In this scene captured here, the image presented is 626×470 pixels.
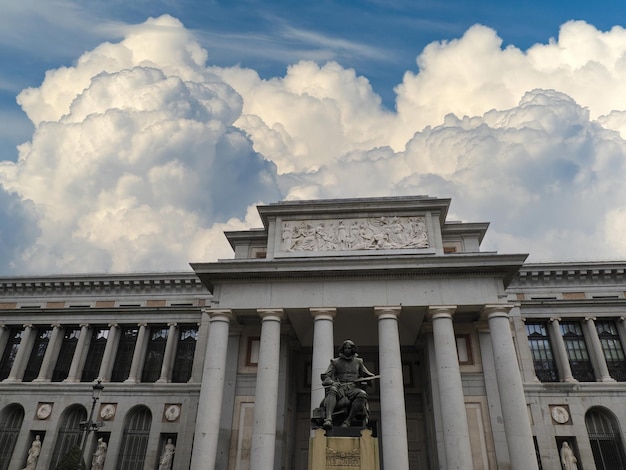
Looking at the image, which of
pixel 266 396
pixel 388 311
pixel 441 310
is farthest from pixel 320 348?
pixel 441 310

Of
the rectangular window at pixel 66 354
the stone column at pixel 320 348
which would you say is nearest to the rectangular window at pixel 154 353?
the rectangular window at pixel 66 354

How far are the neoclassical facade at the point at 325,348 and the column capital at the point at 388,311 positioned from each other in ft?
0.63

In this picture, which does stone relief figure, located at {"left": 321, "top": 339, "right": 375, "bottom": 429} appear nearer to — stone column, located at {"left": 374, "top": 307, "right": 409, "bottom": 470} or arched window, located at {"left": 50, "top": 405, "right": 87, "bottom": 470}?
stone column, located at {"left": 374, "top": 307, "right": 409, "bottom": 470}

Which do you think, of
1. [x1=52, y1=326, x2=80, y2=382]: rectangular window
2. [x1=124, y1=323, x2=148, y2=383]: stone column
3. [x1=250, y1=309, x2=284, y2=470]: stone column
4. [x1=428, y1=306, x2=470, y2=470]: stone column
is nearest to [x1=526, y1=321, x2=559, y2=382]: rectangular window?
[x1=428, y1=306, x2=470, y2=470]: stone column

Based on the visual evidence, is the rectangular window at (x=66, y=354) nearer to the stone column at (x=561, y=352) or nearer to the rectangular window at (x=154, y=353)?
the rectangular window at (x=154, y=353)

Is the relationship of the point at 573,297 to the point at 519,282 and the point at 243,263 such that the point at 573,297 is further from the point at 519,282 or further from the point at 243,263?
the point at 243,263

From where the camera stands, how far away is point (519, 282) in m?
36.8

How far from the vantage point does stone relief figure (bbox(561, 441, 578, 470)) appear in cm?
3108

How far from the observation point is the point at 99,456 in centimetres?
3394

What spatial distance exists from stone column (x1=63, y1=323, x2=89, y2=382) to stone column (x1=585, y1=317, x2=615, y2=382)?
3774 centimetres

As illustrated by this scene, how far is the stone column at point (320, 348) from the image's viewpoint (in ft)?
79.6

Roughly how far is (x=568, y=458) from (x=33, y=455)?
1426 inches

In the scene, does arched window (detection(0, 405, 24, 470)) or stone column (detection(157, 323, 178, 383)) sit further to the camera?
stone column (detection(157, 323, 178, 383))

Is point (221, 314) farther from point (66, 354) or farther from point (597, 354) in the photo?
point (597, 354)
